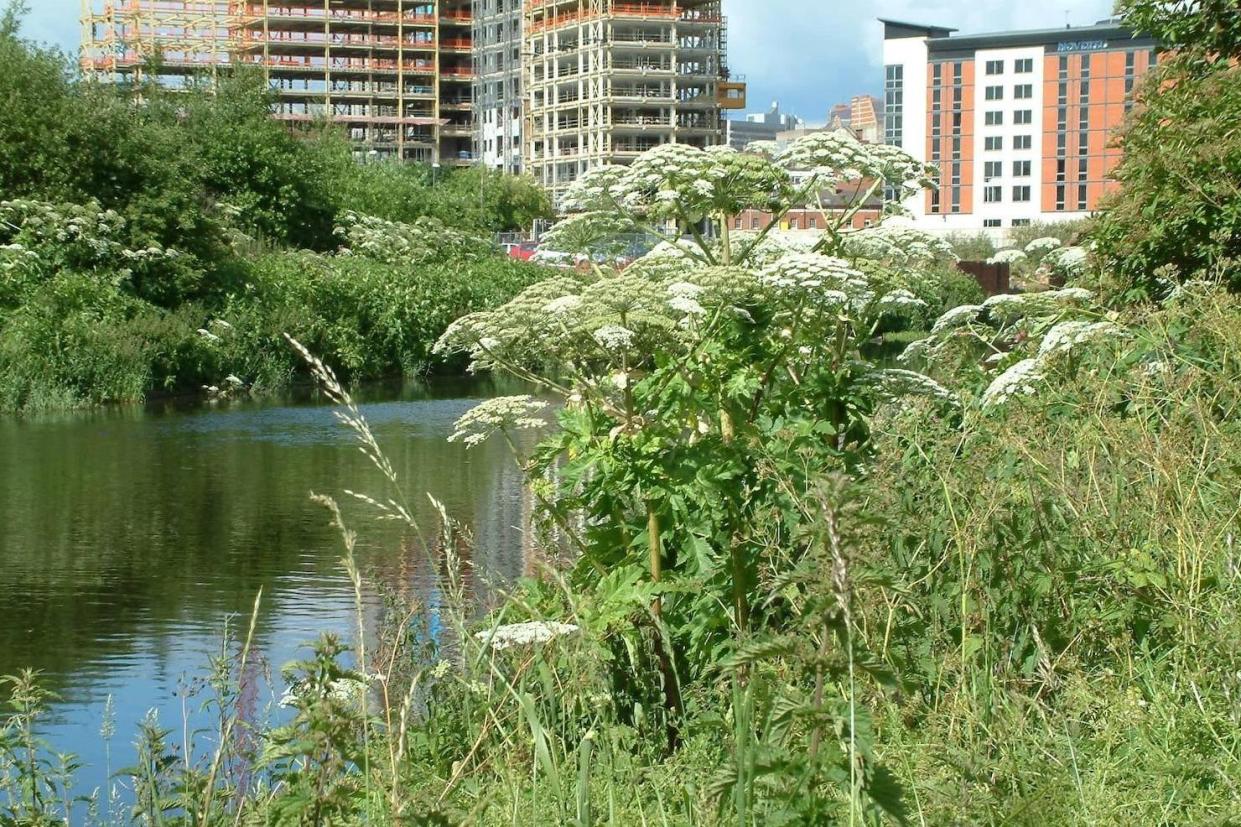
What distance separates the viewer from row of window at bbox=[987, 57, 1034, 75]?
111 metres

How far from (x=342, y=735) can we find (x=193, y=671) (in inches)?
221

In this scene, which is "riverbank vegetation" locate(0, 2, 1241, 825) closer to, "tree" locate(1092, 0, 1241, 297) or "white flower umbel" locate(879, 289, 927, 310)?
"white flower umbel" locate(879, 289, 927, 310)

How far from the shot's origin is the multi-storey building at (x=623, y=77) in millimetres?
95438

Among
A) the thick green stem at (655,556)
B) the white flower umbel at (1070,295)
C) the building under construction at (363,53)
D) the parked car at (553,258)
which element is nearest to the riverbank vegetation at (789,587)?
the thick green stem at (655,556)

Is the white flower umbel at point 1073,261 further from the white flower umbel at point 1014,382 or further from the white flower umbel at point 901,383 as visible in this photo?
the white flower umbel at point 901,383

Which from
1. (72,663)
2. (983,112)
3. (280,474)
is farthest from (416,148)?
(72,663)

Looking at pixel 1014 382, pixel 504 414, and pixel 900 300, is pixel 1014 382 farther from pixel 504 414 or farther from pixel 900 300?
pixel 504 414

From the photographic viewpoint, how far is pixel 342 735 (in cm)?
278

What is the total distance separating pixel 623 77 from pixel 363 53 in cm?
2799

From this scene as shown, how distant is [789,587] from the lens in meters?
3.99

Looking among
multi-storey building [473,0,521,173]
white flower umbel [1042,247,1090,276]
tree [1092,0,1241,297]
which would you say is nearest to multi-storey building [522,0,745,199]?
multi-storey building [473,0,521,173]

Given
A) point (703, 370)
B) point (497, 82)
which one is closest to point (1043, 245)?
point (703, 370)

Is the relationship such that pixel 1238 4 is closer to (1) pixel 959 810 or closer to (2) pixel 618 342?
(2) pixel 618 342

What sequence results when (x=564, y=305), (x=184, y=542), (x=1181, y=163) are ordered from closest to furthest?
(x=564, y=305), (x=1181, y=163), (x=184, y=542)
